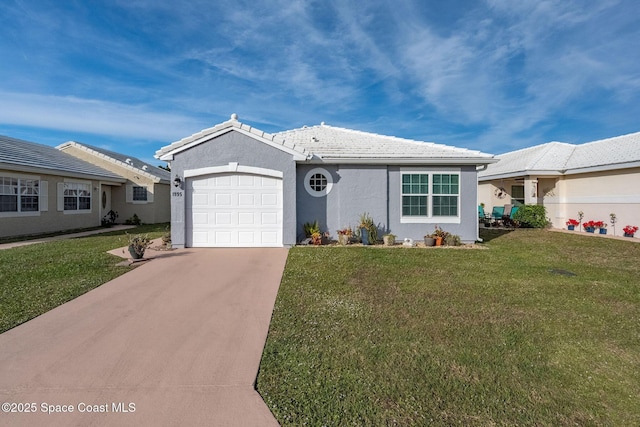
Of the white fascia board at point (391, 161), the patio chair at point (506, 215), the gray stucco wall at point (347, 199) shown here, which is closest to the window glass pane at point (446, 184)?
the white fascia board at point (391, 161)

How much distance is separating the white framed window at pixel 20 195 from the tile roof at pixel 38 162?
0.65 m

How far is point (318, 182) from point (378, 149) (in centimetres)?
268

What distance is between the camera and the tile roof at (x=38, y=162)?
13.1 metres

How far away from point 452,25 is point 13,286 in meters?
16.7

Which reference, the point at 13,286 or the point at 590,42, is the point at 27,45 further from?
the point at 590,42

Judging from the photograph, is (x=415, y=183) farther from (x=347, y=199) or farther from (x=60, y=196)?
(x=60, y=196)

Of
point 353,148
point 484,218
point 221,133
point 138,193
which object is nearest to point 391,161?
point 353,148

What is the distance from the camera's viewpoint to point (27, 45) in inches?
432

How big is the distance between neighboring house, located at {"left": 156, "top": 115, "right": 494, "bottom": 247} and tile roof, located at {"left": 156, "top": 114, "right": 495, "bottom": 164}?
1.4 inches

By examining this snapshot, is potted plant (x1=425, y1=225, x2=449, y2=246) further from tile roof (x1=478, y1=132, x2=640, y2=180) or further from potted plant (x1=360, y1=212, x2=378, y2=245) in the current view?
tile roof (x1=478, y1=132, x2=640, y2=180)

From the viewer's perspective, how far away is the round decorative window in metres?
11.1

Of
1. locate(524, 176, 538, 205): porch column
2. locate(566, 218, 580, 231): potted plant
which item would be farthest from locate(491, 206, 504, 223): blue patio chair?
locate(566, 218, 580, 231): potted plant

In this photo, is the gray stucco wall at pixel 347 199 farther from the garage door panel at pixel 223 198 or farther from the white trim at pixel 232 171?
the garage door panel at pixel 223 198

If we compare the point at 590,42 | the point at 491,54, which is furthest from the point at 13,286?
the point at 590,42
